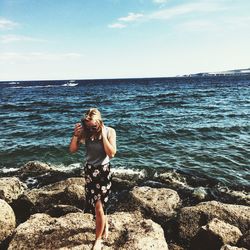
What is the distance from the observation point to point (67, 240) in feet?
17.8

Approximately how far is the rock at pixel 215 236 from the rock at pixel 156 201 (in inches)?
64.5

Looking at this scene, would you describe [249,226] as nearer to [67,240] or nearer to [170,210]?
[170,210]

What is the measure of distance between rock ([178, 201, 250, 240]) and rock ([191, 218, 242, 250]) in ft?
1.67

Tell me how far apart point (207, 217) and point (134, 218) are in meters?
1.81

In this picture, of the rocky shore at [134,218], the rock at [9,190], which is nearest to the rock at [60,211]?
the rocky shore at [134,218]

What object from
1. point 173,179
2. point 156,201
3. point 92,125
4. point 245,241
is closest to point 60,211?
point 156,201

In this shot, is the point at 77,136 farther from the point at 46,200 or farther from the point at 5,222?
the point at 46,200

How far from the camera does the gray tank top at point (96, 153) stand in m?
4.98

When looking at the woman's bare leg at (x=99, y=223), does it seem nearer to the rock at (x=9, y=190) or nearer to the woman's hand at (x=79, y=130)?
the woman's hand at (x=79, y=130)

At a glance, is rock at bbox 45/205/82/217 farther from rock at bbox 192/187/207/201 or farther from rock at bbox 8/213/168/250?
rock at bbox 192/187/207/201

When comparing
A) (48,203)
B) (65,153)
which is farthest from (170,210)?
(65,153)

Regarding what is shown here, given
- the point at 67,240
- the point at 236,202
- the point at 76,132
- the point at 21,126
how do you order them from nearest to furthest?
the point at 76,132 < the point at 67,240 < the point at 236,202 < the point at 21,126

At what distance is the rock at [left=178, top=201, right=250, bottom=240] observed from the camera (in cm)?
679

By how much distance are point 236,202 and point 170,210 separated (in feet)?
8.15
